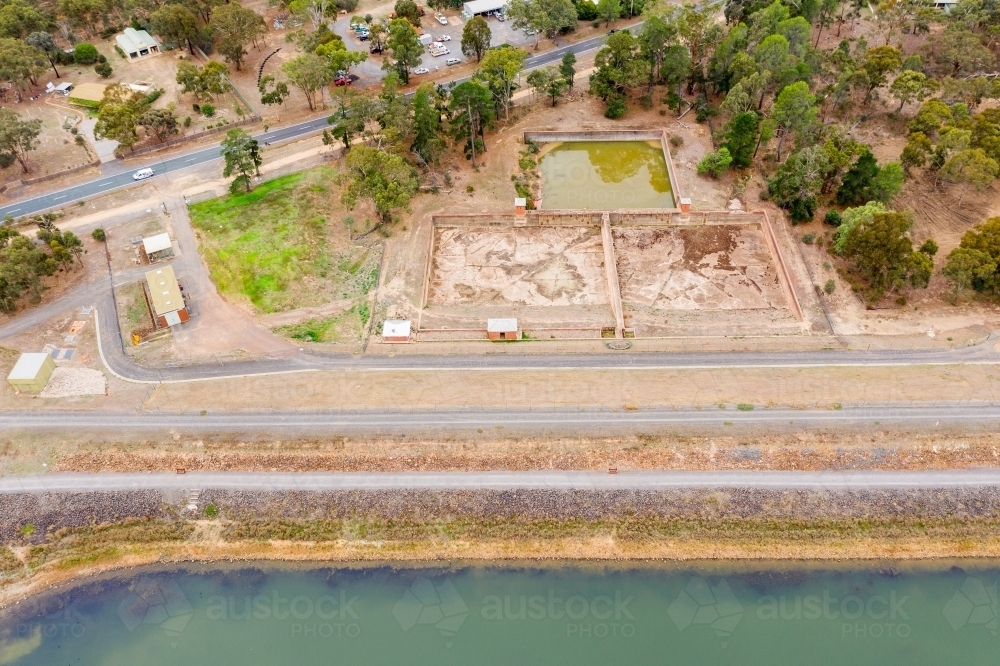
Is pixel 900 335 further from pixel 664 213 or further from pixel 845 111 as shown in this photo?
pixel 845 111

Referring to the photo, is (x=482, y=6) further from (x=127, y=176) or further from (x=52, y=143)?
(x=52, y=143)

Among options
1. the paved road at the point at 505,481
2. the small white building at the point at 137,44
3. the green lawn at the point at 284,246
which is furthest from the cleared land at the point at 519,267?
the small white building at the point at 137,44

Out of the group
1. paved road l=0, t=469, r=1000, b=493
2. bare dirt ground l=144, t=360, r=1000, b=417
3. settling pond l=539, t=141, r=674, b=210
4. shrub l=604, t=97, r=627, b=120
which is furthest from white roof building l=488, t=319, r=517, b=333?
shrub l=604, t=97, r=627, b=120

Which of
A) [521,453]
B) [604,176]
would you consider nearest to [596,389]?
[521,453]

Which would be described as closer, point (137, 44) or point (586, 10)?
point (137, 44)

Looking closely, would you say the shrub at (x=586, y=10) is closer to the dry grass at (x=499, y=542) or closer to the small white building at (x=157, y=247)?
the small white building at (x=157, y=247)

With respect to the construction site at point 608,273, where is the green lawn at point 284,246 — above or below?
above
